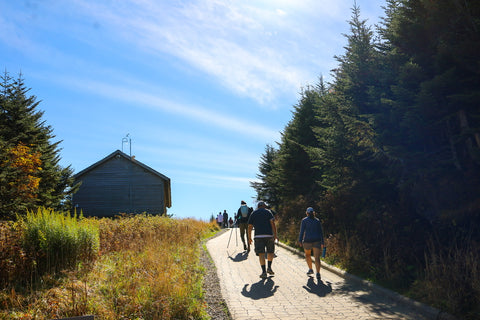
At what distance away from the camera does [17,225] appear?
357 inches

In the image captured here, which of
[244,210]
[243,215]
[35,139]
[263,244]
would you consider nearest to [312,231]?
[263,244]

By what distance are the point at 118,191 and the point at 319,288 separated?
29.8m

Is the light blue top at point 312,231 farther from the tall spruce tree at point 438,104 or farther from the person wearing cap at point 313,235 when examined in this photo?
the tall spruce tree at point 438,104

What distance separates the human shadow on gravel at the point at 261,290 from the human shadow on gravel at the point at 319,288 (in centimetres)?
86

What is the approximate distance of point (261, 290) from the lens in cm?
910

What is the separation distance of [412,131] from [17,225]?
411 inches

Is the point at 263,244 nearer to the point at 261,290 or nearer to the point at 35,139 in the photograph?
the point at 261,290

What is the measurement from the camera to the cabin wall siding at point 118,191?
1393 inches

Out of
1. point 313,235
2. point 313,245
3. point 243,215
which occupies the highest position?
point 243,215

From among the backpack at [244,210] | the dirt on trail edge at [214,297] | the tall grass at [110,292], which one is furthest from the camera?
the backpack at [244,210]

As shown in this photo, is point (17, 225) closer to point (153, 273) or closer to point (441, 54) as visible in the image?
point (153, 273)

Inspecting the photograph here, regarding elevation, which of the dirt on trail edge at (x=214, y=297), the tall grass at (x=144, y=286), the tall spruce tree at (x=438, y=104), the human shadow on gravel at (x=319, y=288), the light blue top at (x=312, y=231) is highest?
the tall spruce tree at (x=438, y=104)

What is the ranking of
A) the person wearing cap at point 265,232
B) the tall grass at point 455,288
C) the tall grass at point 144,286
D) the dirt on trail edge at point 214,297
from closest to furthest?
1. the tall grass at point 144,286
2. the tall grass at point 455,288
3. the dirt on trail edge at point 214,297
4. the person wearing cap at point 265,232

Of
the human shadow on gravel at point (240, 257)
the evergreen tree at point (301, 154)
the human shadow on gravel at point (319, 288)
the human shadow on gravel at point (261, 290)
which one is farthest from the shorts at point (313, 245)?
the evergreen tree at point (301, 154)
